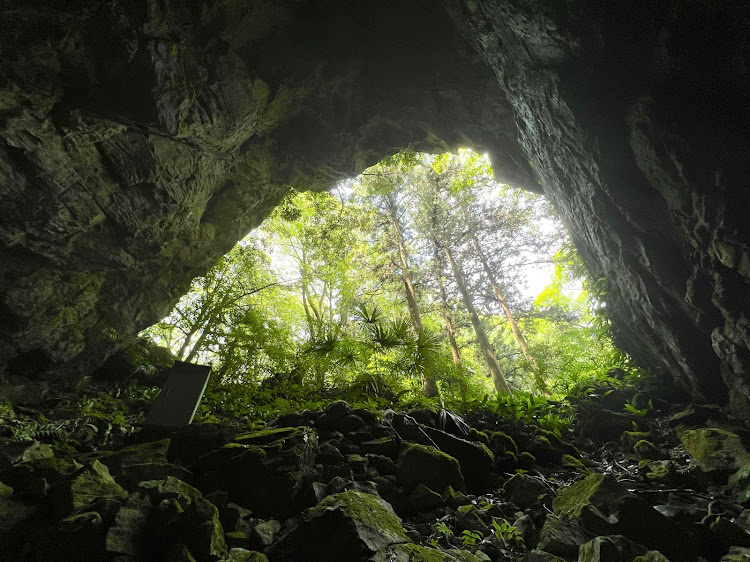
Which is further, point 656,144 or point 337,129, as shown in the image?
point 337,129

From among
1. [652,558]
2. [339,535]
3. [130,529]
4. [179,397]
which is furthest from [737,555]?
[179,397]

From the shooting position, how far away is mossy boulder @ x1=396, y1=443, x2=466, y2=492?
3.61m

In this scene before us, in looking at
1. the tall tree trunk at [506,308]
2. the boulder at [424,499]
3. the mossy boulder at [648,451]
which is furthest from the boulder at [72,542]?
the tall tree trunk at [506,308]

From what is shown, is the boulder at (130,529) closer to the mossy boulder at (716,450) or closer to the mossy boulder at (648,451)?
the mossy boulder at (716,450)

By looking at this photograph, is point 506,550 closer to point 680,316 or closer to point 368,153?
point 680,316

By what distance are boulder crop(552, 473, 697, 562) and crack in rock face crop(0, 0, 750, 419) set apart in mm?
2733

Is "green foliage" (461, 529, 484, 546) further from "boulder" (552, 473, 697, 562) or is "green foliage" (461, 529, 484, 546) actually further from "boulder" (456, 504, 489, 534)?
Answer: "boulder" (552, 473, 697, 562)

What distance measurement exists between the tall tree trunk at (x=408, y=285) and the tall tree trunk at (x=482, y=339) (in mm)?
1834

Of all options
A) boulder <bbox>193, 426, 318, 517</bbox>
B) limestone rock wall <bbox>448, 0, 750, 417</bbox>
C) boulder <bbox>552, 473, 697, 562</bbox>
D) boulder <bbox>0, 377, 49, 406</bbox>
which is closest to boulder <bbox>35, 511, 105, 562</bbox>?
boulder <bbox>193, 426, 318, 517</bbox>

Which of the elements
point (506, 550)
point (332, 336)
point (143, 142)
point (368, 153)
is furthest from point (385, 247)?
point (506, 550)

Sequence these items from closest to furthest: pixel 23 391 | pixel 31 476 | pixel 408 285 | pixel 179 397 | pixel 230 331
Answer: pixel 31 476 → pixel 179 397 → pixel 23 391 → pixel 230 331 → pixel 408 285

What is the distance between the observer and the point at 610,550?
1962 millimetres

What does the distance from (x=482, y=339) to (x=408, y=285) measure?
3340mm

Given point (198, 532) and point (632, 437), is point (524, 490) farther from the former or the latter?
point (198, 532)
